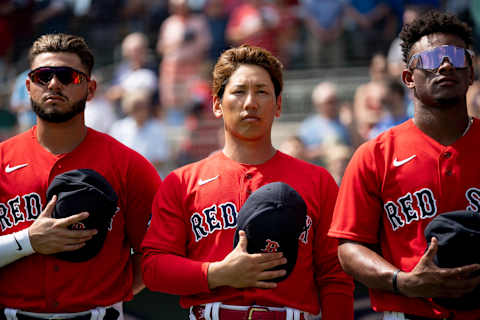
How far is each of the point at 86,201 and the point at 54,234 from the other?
219 millimetres

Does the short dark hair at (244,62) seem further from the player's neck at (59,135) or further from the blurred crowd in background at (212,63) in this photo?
the blurred crowd in background at (212,63)

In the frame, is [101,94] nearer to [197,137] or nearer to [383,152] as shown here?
[197,137]

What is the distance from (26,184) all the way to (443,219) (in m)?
2.03

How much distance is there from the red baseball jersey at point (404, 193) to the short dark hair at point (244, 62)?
1.96ft

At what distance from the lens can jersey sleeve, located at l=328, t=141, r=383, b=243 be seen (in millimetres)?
3182

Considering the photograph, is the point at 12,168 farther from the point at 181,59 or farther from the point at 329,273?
the point at 181,59

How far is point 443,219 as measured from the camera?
2.93m

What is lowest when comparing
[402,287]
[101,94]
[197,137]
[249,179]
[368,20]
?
[402,287]

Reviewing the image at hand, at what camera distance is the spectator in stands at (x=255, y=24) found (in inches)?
331

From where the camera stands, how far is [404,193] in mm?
3156

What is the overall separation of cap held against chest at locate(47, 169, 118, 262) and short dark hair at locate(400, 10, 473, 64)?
158 cm

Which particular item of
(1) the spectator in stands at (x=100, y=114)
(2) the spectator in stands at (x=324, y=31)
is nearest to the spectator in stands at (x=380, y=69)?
(2) the spectator in stands at (x=324, y=31)

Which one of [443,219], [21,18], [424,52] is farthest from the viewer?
[21,18]

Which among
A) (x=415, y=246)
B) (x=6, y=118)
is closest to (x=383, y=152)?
(x=415, y=246)
